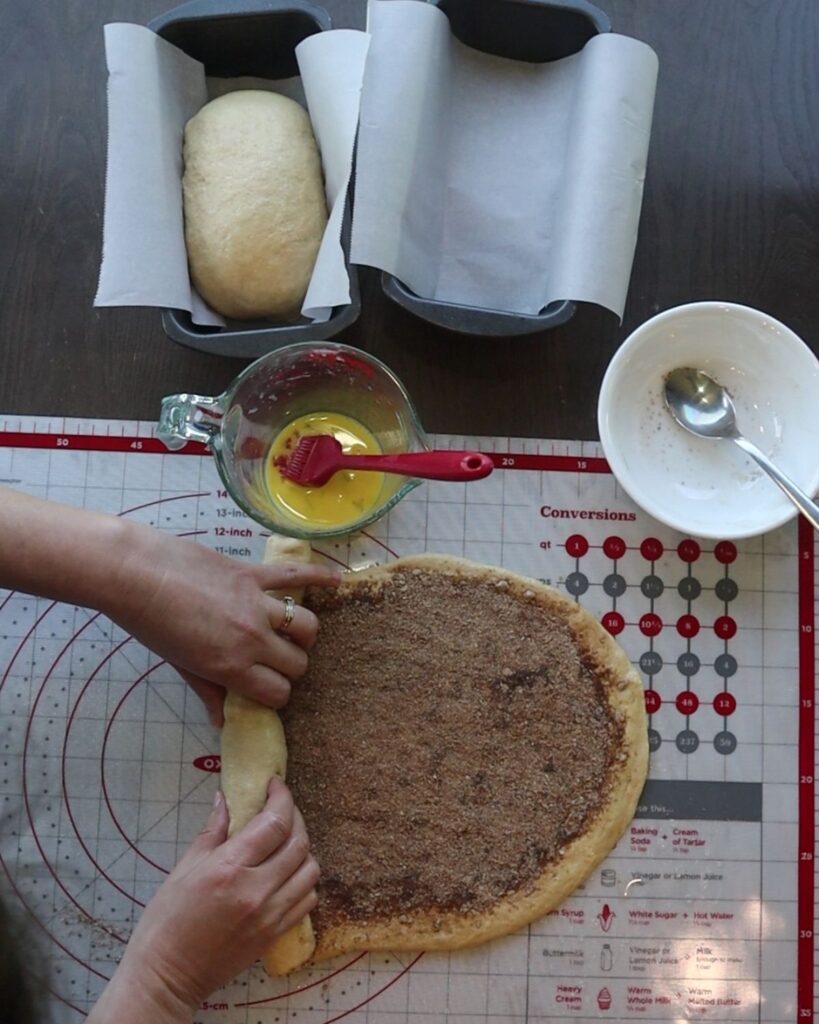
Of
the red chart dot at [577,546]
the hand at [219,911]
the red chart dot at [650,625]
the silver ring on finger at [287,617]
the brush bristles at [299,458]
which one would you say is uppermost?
the brush bristles at [299,458]

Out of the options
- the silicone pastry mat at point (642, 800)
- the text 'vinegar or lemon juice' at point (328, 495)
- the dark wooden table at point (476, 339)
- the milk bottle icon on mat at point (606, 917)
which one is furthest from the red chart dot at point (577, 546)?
the milk bottle icon on mat at point (606, 917)

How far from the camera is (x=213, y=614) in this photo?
0.77 meters

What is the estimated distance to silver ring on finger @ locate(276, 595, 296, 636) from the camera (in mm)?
822

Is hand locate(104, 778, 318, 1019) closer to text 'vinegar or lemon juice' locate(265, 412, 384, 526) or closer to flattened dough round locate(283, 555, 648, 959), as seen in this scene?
flattened dough round locate(283, 555, 648, 959)

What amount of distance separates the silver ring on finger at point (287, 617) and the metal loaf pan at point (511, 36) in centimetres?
27

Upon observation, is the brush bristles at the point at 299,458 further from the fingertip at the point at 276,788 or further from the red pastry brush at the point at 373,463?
the fingertip at the point at 276,788

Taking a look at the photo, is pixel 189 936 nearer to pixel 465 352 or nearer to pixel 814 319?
pixel 465 352

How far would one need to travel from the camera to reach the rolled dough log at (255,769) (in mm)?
829

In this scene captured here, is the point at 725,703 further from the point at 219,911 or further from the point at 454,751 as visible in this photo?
the point at 219,911

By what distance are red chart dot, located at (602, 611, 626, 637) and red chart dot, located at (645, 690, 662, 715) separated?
0.06 meters

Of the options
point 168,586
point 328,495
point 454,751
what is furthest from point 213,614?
point 454,751

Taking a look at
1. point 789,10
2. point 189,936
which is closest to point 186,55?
point 789,10

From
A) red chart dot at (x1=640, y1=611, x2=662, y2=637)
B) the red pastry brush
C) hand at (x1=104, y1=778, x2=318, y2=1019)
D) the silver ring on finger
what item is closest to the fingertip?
hand at (x1=104, y1=778, x2=318, y2=1019)

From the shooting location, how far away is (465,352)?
908 millimetres
